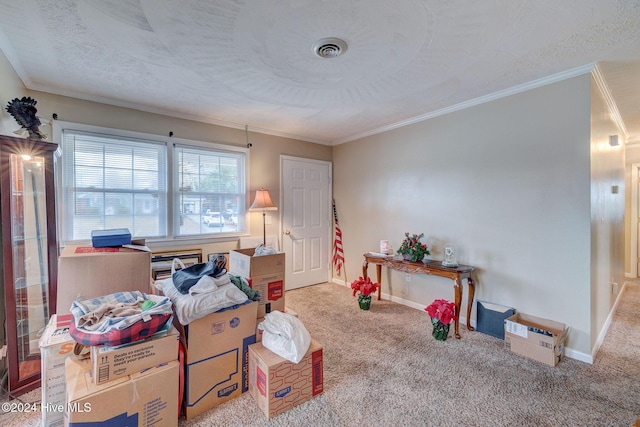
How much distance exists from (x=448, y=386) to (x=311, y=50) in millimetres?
2595

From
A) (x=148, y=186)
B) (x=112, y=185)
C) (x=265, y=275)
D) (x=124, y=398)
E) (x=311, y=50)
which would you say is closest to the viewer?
(x=124, y=398)

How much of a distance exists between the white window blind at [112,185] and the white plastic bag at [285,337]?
6.78ft

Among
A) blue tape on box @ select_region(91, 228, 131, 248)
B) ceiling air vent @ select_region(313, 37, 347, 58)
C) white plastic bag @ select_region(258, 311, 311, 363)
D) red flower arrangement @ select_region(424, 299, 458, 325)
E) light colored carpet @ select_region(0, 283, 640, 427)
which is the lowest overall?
light colored carpet @ select_region(0, 283, 640, 427)

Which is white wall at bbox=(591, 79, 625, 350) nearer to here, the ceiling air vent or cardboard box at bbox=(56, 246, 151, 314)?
the ceiling air vent

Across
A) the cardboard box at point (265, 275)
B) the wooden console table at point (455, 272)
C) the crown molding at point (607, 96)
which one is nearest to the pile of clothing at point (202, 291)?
the cardboard box at point (265, 275)

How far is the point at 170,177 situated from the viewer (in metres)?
3.31

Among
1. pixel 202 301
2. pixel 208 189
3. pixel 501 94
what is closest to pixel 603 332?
pixel 501 94

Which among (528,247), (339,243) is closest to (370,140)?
(339,243)

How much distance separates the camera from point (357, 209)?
4418mm

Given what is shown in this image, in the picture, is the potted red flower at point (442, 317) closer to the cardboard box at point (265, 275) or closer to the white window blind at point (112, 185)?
the cardboard box at point (265, 275)

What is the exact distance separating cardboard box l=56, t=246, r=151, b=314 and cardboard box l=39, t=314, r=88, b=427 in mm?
216

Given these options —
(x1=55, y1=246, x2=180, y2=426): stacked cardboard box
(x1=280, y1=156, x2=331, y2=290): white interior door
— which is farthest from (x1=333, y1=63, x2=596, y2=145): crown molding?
(x1=55, y1=246, x2=180, y2=426): stacked cardboard box

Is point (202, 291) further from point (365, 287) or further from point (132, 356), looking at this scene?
point (365, 287)

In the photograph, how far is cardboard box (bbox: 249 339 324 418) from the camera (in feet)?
5.64
